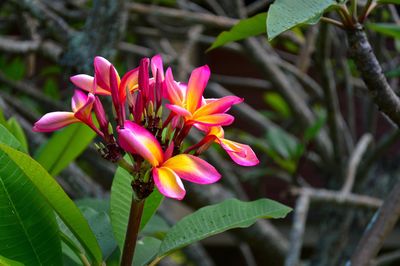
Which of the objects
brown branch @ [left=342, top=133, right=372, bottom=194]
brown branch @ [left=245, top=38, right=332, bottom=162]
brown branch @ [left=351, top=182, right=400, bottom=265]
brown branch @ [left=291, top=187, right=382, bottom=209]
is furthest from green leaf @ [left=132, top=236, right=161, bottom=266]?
brown branch @ [left=245, top=38, right=332, bottom=162]

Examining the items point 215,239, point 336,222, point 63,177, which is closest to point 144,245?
point 63,177

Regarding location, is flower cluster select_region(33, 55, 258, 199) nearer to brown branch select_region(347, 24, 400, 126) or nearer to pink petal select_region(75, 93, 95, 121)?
pink petal select_region(75, 93, 95, 121)

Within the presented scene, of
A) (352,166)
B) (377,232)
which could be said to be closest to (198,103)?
(377,232)

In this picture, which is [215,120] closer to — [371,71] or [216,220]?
[216,220]

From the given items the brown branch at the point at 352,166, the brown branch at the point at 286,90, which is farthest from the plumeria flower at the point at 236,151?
the brown branch at the point at 286,90

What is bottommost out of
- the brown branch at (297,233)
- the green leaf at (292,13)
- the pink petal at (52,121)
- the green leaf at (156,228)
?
the brown branch at (297,233)

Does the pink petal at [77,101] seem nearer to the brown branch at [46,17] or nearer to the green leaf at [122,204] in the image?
the green leaf at [122,204]
